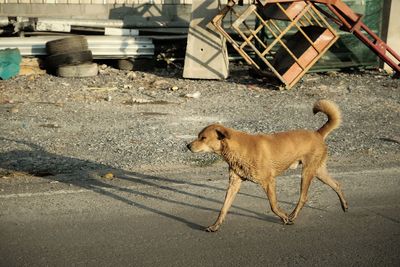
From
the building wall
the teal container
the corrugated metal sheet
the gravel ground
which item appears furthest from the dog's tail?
the building wall

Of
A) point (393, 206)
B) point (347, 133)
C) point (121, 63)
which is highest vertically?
point (393, 206)

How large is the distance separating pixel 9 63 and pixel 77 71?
1618mm

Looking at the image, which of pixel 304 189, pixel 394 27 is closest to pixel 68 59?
pixel 394 27

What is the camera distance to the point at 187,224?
19.1ft

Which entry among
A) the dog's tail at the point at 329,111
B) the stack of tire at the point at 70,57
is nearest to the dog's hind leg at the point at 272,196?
the dog's tail at the point at 329,111

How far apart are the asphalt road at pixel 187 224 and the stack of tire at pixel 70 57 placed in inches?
288

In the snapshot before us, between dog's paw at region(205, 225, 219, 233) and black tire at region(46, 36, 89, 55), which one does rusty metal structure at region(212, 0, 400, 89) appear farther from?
dog's paw at region(205, 225, 219, 233)

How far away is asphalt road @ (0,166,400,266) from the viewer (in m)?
5.00

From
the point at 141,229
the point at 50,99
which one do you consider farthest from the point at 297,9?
the point at 141,229

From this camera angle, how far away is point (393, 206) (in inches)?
249

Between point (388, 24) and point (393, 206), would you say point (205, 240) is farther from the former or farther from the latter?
point (388, 24)

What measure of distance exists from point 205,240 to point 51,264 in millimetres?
1430

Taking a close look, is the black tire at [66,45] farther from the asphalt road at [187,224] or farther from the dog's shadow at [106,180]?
the asphalt road at [187,224]

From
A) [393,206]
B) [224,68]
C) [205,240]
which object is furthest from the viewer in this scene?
[224,68]
